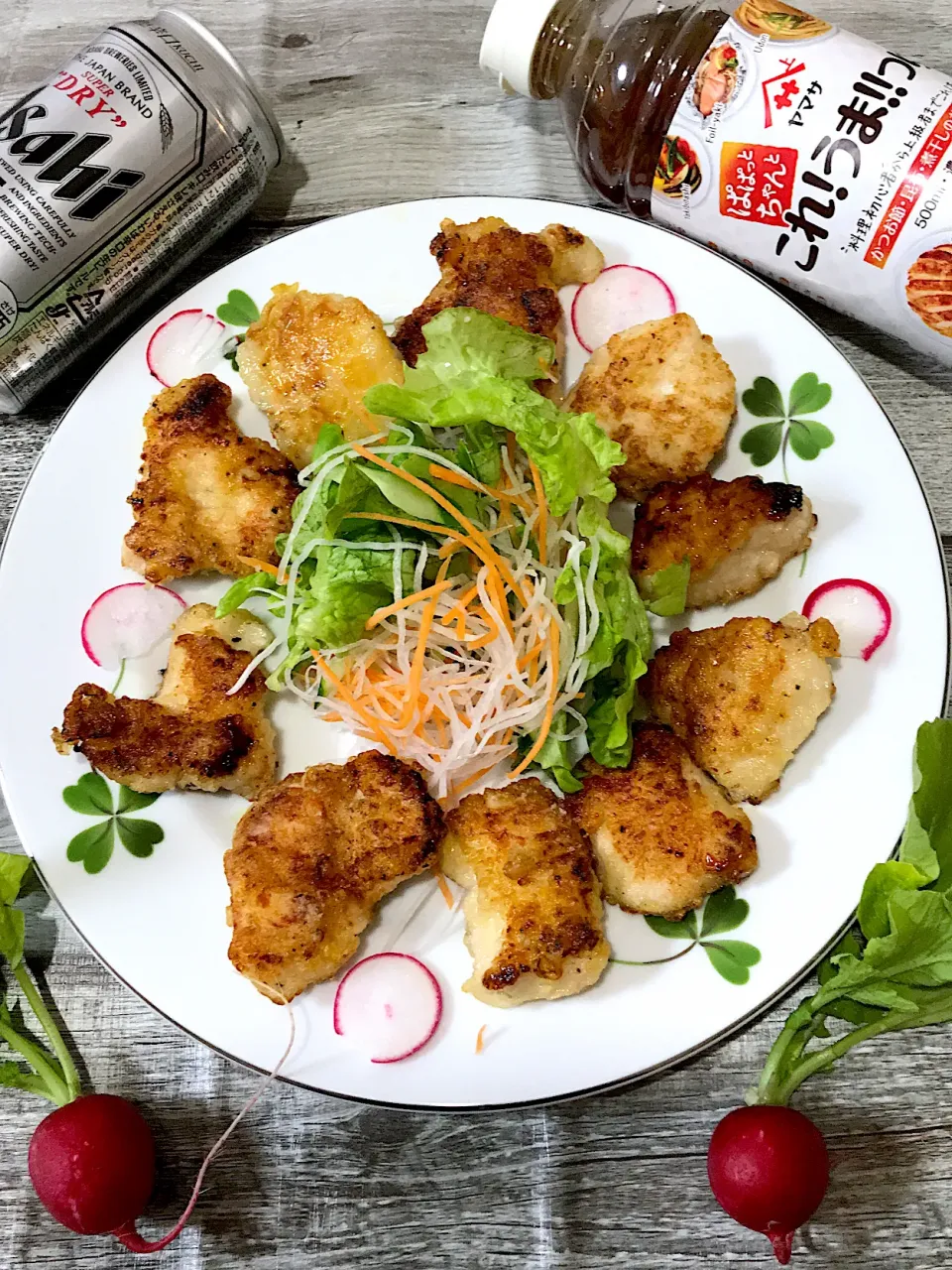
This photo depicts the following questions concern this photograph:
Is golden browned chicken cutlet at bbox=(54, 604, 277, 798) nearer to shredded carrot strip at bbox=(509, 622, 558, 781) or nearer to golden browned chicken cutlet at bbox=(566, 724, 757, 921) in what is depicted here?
shredded carrot strip at bbox=(509, 622, 558, 781)

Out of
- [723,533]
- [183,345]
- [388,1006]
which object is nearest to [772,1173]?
[388,1006]

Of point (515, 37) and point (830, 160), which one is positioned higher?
point (515, 37)

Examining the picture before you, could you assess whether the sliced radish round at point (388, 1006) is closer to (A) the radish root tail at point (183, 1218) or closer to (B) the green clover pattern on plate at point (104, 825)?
(A) the radish root tail at point (183, 1218)

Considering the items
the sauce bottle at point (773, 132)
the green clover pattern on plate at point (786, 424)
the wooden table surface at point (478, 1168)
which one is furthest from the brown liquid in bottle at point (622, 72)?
the wooden table surface at point (478, 1168)

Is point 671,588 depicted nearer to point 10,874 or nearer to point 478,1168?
point 478,1168

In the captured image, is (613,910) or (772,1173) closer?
(772,1173)

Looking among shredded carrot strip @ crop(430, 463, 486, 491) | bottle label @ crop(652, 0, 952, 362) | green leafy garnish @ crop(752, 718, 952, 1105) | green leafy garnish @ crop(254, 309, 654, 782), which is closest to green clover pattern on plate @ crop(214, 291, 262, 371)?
green leafy garnish @ crop(254, 309, 654, 782)
